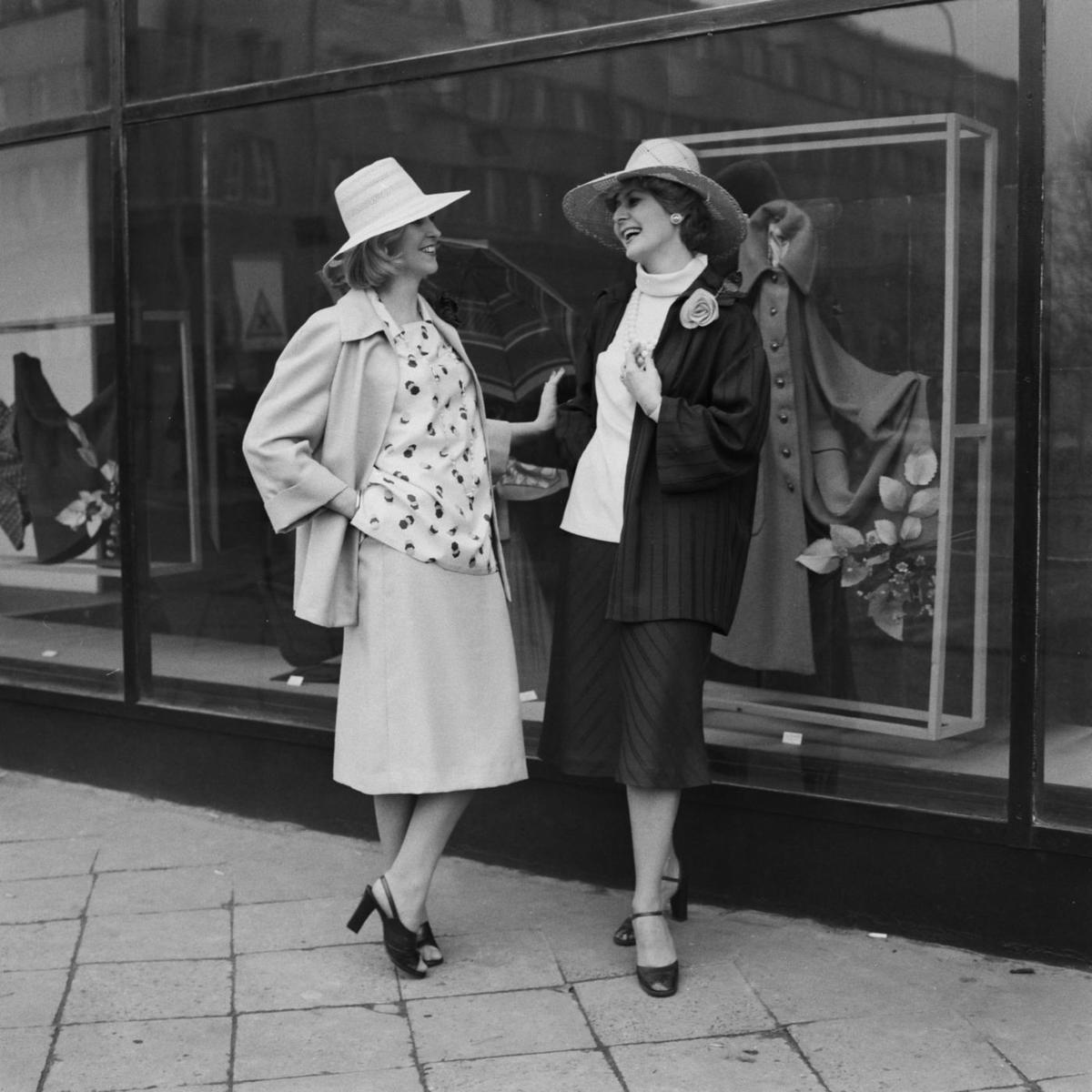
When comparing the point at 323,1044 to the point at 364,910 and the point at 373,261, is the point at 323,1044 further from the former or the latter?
the point at 373,261

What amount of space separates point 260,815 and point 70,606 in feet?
4.51

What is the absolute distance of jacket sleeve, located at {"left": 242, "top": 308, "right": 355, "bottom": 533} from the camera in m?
4.14

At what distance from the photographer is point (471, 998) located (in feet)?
13.6

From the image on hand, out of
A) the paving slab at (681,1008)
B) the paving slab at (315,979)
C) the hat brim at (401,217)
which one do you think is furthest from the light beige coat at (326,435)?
the paving slab at (681,1008)

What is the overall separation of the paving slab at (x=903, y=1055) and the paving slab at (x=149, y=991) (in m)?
1.41

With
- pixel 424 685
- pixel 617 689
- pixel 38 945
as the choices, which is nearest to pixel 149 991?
pixel 38 945

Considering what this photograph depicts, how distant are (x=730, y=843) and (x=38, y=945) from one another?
191 cm

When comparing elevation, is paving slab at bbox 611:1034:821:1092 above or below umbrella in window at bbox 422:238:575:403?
below

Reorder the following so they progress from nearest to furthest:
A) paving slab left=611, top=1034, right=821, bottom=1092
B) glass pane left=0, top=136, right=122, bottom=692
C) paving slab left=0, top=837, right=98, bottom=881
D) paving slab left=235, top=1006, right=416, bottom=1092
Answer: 1. paving slab left=611, top=1034, right=821, bottom=1092
2. paving slab left=235, top=1006, right=416, bottom=1092
3. paving slab left=0, top=837, right=98, bottom=881
4. glass pane left=0, top=136, right=122, bottom=692

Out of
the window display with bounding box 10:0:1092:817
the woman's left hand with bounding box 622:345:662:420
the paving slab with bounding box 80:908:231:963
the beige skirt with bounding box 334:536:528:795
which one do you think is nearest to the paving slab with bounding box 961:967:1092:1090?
the window display with bounding box 10:0:1092:817

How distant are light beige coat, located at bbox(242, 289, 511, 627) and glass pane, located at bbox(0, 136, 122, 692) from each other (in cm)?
222

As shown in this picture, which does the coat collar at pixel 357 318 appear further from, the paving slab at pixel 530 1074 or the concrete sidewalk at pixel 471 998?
the paving slab at pixel 530 1074

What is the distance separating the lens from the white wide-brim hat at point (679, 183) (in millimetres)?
4180

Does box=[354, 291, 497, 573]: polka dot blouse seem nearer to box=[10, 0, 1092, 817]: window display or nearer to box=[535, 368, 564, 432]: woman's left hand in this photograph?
box=[535, 368, 564, 432]: woman's left hand
